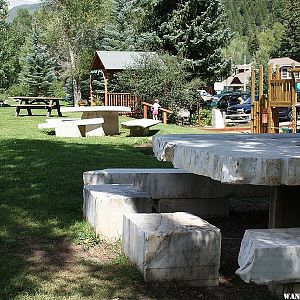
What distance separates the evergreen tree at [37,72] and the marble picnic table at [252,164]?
43.9 meters

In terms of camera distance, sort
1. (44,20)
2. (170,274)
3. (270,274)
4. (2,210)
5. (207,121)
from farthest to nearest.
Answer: (44,20) → (207,121) → (2,210) → (170,274) → (270,274)

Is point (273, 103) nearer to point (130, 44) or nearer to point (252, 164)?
point (252, 164)

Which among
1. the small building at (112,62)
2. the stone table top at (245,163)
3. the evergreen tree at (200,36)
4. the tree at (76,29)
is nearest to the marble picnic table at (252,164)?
the stone table top at (245,163)

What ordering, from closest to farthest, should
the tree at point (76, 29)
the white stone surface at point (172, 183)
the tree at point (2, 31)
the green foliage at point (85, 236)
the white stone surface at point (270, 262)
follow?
the white stone surface at point (270, 262) → the green foliage at point (85, 236) → the white stone surface at point (172, 183) → the tree at point (2, 31) → the tree at point (76, 29)

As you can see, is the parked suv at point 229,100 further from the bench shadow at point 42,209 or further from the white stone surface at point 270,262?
the white stone surface at point 270,262

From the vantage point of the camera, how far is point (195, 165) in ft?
13.8

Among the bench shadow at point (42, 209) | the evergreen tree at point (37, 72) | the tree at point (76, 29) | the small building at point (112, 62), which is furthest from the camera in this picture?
the evergreen tree at point (37, 72)

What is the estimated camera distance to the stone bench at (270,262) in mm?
3594

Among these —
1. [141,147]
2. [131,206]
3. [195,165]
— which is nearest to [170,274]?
[195,165]

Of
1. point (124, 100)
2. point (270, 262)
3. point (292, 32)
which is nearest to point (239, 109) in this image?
point (124, 100)

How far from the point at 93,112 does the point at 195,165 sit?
14.5 m

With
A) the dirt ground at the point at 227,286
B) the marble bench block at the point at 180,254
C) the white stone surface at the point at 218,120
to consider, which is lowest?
the white stone surface at the point at 218,120

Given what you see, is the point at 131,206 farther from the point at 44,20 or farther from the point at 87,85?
the point at 44,20

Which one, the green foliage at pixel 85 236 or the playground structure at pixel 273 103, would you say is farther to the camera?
the playground structure at pixel 273 103
